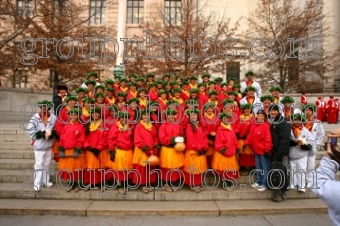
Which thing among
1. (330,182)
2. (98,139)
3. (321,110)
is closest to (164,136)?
(98,139)

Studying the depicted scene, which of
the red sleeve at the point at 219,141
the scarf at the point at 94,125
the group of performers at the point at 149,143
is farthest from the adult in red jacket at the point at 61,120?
the red sleeve at the point at 219,141

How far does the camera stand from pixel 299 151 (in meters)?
6.54

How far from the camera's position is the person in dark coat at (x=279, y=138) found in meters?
6.21

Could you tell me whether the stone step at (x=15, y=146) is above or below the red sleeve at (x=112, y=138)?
below

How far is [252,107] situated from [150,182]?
348 cm

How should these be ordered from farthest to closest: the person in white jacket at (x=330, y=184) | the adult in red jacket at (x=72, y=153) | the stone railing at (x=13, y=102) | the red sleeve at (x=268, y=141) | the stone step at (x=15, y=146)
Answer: the stone railing at (x=13, y=102)
the stone step at (x=15, y=146)
the adult in red jacket at (x=72, y=153)
the red sleeve at (x=268, y=141)
the person in white jacket at (x=330, y=184)

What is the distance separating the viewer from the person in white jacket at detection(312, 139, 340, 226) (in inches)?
97.4

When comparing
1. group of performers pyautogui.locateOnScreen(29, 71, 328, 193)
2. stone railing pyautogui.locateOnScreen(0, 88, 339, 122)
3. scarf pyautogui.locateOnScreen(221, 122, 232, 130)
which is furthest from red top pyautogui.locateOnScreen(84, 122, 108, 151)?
stone railing pyautogui.locateOnScreen(0, 88, 339, 122)

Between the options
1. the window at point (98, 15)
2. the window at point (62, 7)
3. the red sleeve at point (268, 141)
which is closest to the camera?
the red sleeve at point (268, 141)

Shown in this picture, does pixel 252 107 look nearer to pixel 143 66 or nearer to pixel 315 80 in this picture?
pixel 143 66

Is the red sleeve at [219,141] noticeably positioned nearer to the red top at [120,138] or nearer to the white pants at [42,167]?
the red top at [120,138]

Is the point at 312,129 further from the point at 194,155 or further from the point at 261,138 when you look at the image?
the point at 194,155

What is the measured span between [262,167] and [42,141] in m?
5.35

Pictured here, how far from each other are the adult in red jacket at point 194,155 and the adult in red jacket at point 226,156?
0.96ft
